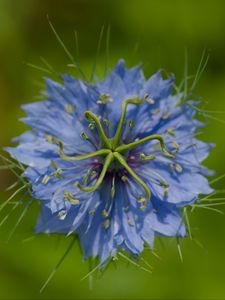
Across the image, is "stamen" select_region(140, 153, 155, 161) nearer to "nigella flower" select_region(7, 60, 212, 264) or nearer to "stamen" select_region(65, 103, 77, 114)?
"nigella flower" select_region(7, 60, 212, 264)

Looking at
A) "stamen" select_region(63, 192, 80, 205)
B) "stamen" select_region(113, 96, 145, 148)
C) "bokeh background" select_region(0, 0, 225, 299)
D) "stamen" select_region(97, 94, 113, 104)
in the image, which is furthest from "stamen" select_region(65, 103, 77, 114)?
"bokeh background" select_region(0, 0, 225, 299)

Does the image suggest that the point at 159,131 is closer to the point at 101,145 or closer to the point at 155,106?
A: the point at 155,106

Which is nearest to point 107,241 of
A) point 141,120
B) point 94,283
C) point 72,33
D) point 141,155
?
point 141,155

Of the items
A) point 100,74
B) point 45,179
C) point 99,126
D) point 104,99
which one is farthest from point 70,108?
point 100,74

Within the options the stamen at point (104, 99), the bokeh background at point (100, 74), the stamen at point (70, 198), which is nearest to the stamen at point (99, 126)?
the stamen at point (104, 99)

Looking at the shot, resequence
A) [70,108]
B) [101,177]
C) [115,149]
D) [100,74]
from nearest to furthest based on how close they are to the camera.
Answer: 1. [101,177]
2. [115,149]
3. [70,108]
4. [100,74]

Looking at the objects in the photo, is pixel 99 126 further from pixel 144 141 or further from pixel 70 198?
pixel 70 198

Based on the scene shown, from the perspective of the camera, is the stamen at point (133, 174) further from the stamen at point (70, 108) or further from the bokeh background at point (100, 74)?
the bokeh background at point (100, 74)
